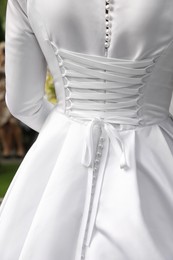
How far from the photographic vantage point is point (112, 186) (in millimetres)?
2049

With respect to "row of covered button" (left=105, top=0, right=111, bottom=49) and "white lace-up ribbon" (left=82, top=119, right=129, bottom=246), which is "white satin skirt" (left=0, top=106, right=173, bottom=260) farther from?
"row of covered button" (left=105, top=0, right=111, bottom=49)

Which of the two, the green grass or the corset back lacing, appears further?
the green grass

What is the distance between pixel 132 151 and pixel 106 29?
37 centimetres

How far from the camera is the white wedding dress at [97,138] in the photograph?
1.97m

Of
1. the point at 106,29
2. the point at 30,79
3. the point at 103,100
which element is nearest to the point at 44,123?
the point at 30,79

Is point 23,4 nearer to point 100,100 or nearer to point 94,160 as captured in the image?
point 100,100

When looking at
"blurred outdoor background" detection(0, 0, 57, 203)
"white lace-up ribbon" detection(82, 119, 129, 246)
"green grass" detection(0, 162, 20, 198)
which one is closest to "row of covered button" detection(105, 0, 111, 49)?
"white lace-up ribbon" detection(82, 119, 129, 246)

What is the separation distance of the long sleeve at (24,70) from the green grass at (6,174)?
4.29m

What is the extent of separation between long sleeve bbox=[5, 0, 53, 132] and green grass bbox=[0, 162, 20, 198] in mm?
4294

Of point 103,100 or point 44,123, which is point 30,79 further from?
point 103,100

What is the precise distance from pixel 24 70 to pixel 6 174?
571 cm

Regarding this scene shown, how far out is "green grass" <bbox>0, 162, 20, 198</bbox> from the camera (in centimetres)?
695

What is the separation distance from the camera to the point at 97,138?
6.87 ft

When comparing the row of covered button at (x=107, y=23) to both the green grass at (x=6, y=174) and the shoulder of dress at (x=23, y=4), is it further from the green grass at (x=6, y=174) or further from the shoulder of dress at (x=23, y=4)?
the green grass at (x=6, y=174)
